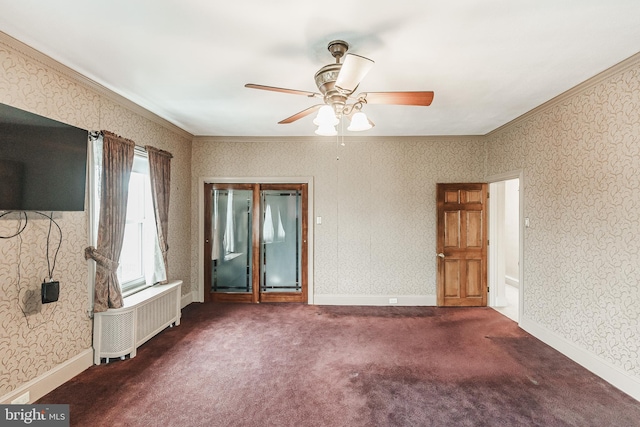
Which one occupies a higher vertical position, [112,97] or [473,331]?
[112,97]

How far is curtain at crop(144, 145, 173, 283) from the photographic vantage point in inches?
147

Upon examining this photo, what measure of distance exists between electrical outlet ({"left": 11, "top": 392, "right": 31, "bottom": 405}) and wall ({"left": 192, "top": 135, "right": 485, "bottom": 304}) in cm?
275

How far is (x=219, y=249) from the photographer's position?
498cm

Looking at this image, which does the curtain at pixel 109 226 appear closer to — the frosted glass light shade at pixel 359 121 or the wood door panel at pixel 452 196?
the frosted glass light shade at pixel 359 121

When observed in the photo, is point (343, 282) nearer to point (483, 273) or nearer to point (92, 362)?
point (483, 273)

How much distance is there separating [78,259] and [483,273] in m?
5.26

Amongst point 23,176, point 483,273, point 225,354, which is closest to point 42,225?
point 23,176

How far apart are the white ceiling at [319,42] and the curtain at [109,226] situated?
2.24 ft

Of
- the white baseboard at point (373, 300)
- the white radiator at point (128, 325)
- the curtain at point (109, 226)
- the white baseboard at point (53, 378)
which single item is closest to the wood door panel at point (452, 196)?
the white baseboard at point (373, 300)

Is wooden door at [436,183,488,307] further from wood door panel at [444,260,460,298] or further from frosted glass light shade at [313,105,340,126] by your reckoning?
frosted glass light shade at [313,105,340,126]

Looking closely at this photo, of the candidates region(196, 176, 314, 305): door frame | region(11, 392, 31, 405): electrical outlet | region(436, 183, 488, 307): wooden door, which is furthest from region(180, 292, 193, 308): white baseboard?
region(436, 183, 488, 307): wooden door

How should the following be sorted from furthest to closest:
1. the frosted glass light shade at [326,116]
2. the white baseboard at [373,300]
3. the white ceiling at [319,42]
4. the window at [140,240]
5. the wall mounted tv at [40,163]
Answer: the white baseboard at [373,300] → the window at [140,240] → the frosted glass light shade at [326,116] → the wall mounted tv at [40,163] → the white ceiling at [319,42]

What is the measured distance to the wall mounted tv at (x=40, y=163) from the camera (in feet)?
6.55

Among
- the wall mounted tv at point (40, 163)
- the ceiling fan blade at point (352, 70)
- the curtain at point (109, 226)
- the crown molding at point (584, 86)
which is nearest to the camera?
the ceiling fan blade at point (352, 70)
